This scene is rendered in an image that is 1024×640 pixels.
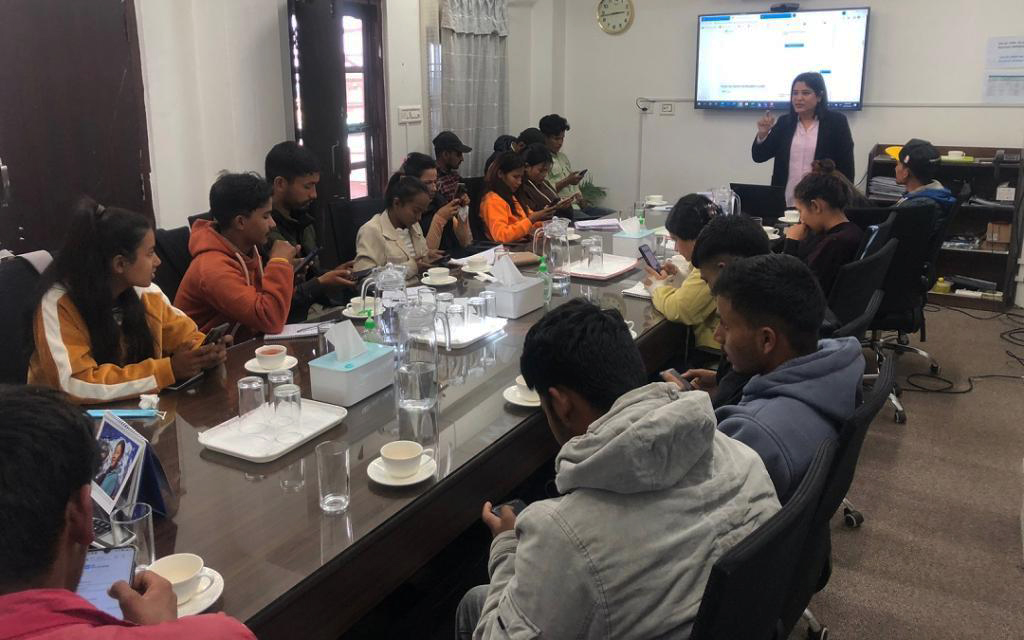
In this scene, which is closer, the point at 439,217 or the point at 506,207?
the point at 439,217

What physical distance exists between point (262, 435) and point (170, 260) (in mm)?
1470

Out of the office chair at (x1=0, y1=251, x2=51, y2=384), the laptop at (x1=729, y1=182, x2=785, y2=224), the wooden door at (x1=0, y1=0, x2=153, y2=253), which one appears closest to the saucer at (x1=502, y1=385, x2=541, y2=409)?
the office chair at (x1=0, y1=251, x2=51, y2=384)

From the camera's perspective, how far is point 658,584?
101cm

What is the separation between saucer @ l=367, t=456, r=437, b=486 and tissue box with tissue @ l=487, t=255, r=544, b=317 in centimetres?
100

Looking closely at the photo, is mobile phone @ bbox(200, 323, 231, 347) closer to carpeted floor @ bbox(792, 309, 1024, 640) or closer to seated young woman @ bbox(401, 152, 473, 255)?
seated young woman @ bbox(401, 152, 473, 255)

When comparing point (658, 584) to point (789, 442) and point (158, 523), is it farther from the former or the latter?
point (158, 523)

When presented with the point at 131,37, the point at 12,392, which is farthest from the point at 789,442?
the point at 131,37

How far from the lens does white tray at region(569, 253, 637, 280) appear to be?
3127mm

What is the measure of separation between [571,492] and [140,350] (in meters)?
1.42

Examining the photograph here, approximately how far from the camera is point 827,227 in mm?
3145

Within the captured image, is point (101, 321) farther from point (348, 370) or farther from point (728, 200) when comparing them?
point (728, 200)

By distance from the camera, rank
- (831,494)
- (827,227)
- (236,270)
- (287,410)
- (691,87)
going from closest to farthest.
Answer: (831,494) → (287,410) → (236,270) → (827,227) → (691,87)

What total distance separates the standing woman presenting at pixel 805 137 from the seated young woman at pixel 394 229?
242cm

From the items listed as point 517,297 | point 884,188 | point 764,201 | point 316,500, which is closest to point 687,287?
point 517,297
